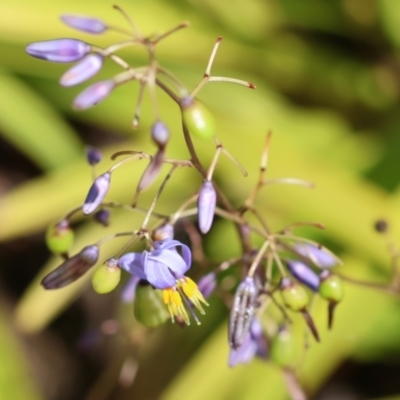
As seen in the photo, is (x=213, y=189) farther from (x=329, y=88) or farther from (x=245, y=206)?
(x=329, y=88)

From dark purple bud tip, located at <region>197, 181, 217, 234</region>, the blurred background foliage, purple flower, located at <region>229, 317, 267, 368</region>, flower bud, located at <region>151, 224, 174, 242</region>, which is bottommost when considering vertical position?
the blurred background foliage

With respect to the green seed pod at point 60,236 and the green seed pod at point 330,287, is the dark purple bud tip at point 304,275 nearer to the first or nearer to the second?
the green seed pod at point 330,287

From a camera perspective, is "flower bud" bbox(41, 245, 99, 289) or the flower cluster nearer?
the flower cluster

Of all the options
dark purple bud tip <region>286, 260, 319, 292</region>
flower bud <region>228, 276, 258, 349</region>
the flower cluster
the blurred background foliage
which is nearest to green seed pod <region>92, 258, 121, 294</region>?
the flower cluster

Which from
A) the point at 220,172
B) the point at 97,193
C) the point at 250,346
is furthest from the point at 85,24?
the point at 220,172

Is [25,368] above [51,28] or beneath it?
beneath

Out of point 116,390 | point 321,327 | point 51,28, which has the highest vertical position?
point 51,28

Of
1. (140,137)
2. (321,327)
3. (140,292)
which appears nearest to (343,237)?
(321,327)

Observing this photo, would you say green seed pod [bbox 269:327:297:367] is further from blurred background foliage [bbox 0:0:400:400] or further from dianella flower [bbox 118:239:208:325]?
blurred background foliage [bbox 0:0:400:400]
